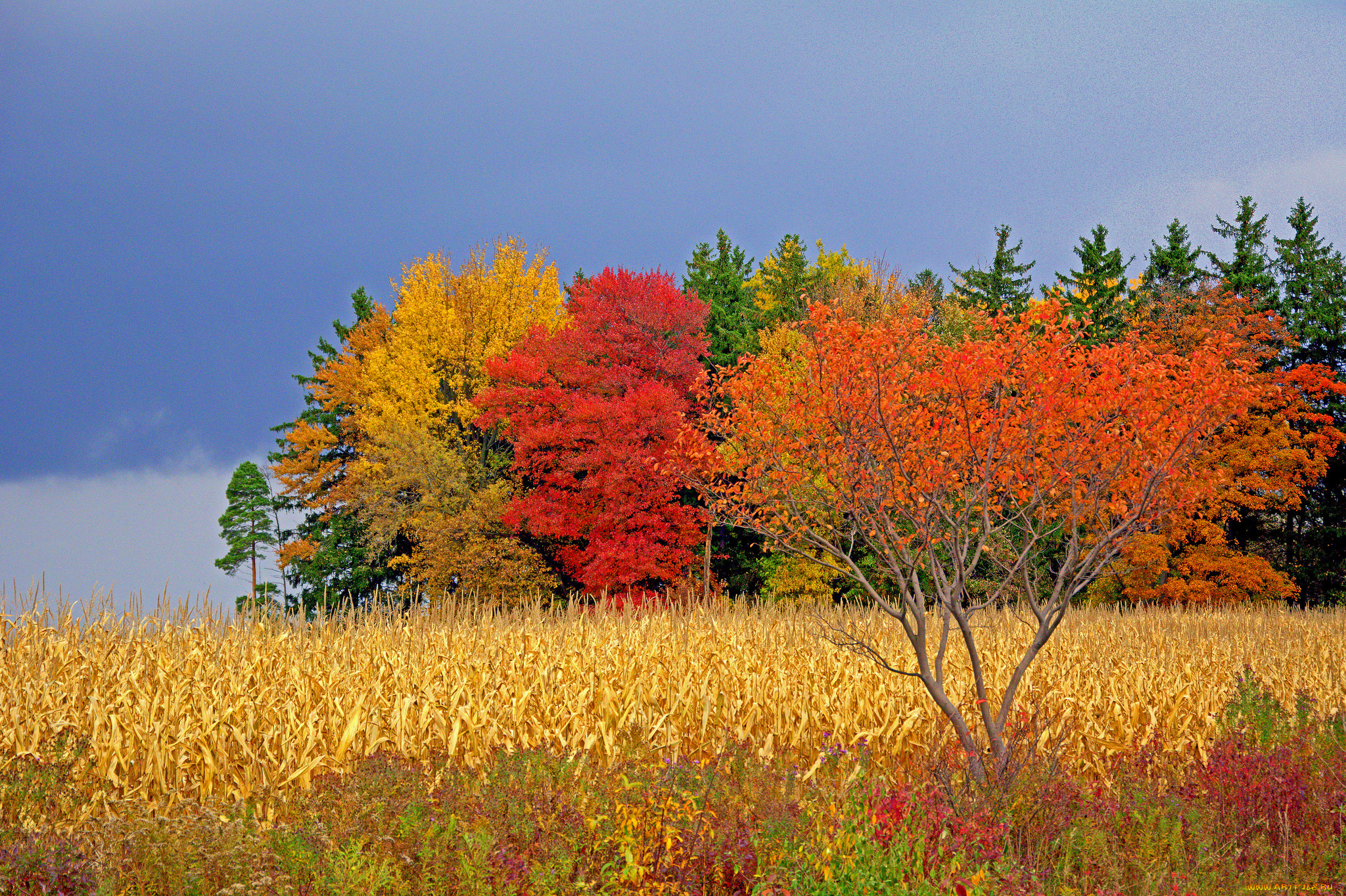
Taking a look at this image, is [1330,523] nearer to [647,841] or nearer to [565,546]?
[565,546]

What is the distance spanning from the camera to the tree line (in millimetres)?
25281

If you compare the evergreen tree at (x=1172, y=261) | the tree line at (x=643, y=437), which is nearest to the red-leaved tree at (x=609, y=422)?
the tree line at (x=643, y=437)

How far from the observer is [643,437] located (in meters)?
24.6

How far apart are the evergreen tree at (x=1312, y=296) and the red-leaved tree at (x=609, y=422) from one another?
827 inches

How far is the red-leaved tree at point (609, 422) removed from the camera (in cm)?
2461

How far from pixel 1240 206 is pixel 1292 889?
35.5m

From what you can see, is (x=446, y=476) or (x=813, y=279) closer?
(x=446, y=476)

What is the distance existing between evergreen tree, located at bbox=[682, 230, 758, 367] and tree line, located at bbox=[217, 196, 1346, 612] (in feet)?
0.66

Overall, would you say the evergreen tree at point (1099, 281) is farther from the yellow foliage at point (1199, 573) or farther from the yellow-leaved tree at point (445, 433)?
the yellow-leaved tree at point (445, 433)

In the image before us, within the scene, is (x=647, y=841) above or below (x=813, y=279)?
below

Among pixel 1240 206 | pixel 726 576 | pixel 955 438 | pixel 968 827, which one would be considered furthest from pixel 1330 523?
pixel 968 827

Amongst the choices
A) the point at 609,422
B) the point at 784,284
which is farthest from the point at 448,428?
the point at 784,284

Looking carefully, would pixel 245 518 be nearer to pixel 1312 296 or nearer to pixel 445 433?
pixel 445 433

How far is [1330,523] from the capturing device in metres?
31.1
